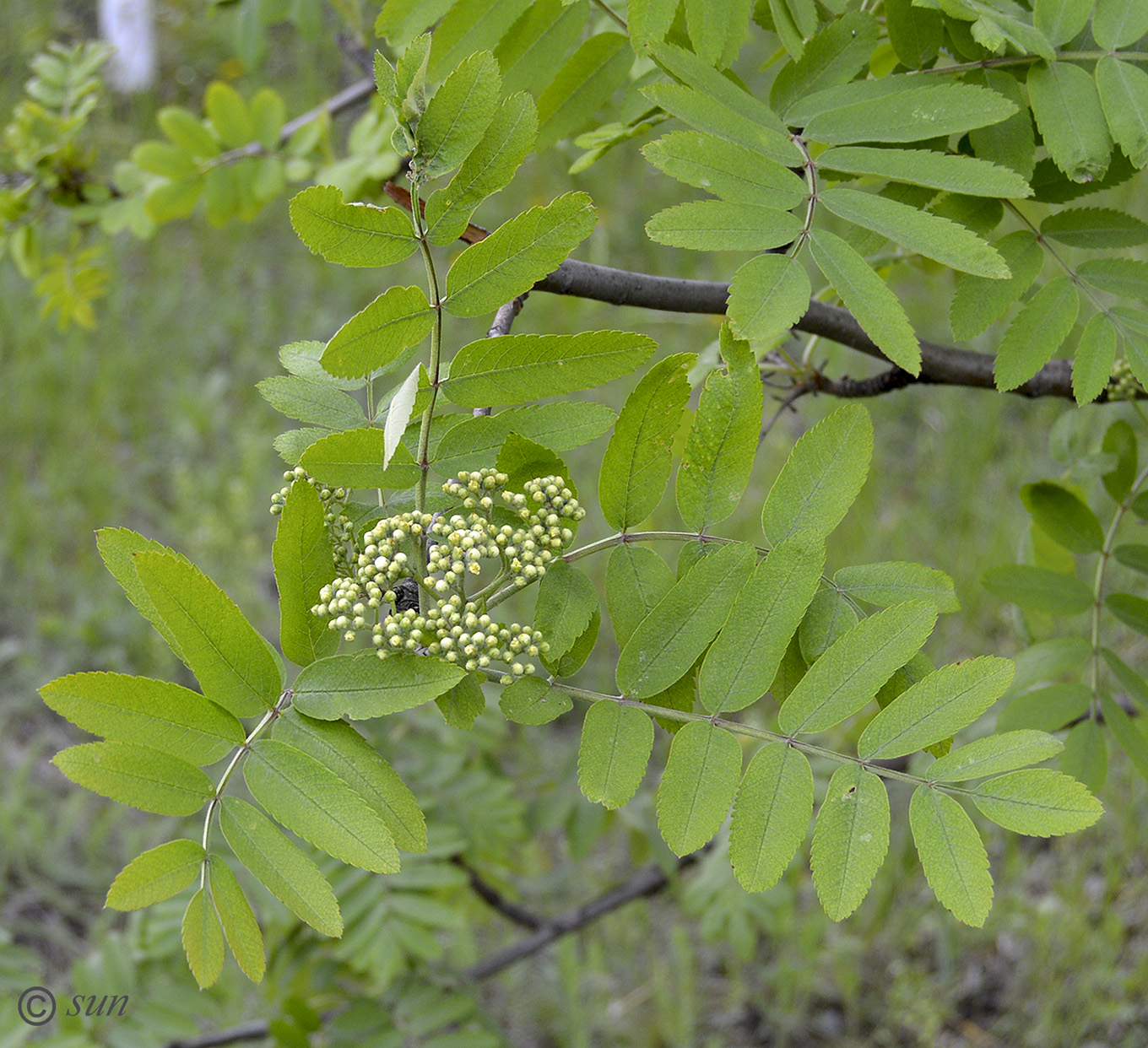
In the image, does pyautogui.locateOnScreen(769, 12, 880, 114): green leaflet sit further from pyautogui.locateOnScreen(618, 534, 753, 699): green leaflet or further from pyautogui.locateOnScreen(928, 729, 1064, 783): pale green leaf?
pyautogui.locateOnScreen(928, 729, 1064, 783): pale green leaf

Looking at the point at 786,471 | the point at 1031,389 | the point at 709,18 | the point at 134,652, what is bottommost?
the point at 134,652

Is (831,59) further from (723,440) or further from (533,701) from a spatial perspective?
(533,701)

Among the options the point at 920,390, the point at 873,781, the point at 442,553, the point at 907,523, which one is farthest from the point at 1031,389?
the point at 920,390

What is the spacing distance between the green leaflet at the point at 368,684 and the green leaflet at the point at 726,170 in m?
0.45

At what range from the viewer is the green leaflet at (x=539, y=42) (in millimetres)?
1017

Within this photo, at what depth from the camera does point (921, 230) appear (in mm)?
822

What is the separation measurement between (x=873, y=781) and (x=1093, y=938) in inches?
96.7

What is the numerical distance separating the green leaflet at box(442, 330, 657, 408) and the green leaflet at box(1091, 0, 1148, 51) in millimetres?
577

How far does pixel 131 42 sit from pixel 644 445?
481 cm

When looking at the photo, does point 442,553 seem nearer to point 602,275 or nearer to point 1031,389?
point 602,275

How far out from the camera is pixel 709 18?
0.88 metres

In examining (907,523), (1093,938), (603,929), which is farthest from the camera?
(907,523)

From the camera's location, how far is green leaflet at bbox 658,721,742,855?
0.78m

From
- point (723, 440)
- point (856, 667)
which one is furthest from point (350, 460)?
point (856, 667)
